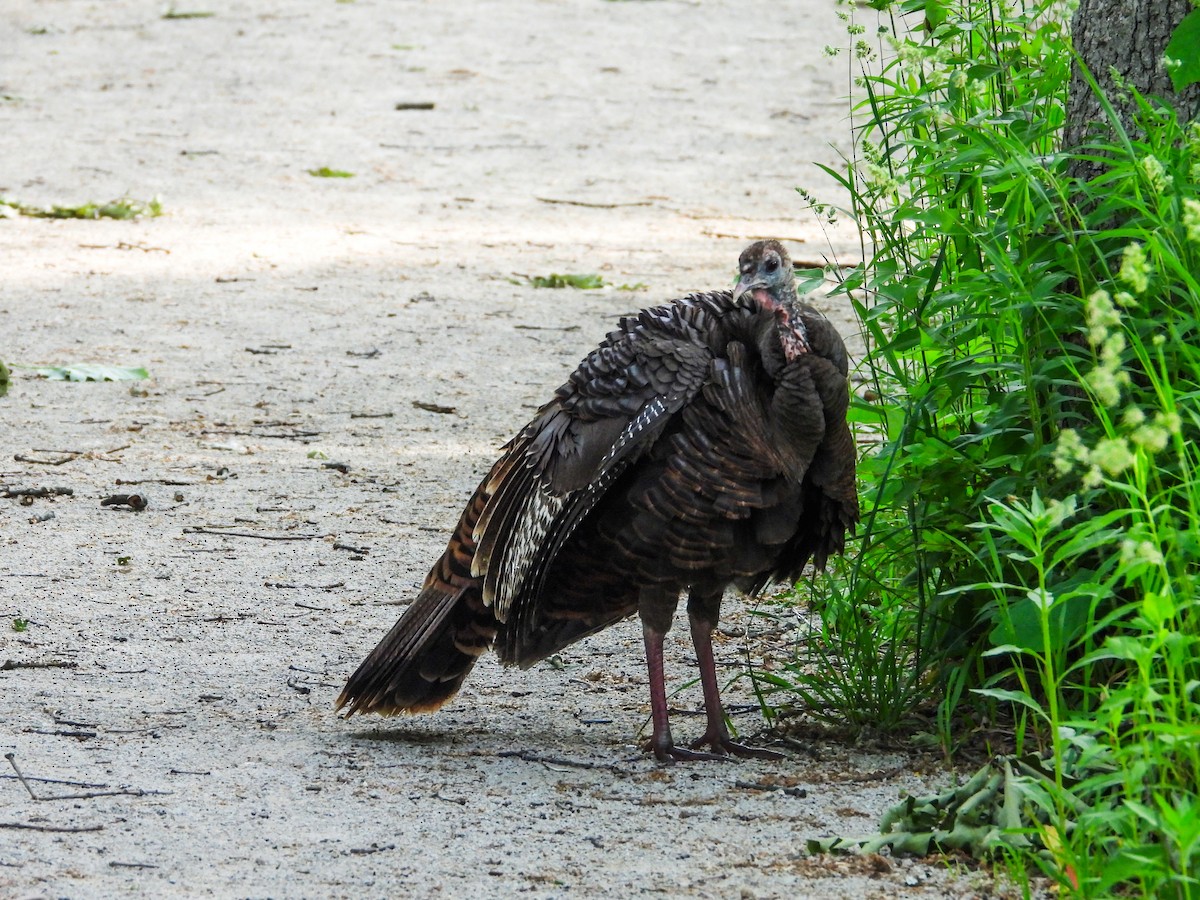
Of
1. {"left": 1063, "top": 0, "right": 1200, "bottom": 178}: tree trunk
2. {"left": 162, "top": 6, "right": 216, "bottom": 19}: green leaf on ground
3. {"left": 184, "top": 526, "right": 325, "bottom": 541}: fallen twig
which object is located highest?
{"left": 1063, "top": 0, "right": 1200, "bottom": 178}: tree trunk

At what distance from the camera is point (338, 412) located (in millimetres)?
7734

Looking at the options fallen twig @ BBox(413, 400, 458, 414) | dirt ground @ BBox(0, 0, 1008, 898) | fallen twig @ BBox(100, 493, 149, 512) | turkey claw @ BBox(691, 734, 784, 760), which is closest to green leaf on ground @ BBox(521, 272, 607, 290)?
dirt ground @ BBox(0, 0, 1008, 898)

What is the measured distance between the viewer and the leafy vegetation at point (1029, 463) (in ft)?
10.0

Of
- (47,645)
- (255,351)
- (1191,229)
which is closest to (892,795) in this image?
(1191,229)

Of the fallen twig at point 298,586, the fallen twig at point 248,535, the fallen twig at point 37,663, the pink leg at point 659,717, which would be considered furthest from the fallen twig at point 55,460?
the pink leg at point 659,717

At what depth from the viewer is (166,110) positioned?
46.0 feet

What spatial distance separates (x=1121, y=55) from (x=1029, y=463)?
120 centimetres

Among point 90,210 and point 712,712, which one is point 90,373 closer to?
point 90,210

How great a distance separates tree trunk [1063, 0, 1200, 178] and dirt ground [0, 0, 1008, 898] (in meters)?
1.84

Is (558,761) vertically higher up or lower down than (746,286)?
lower down

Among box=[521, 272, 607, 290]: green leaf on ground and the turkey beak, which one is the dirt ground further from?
the turkey beak

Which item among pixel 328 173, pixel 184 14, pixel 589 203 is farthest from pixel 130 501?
pixel 184 14

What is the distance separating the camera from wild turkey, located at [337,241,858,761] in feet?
13.7

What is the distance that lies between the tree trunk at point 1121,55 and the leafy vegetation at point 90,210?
322 inches
